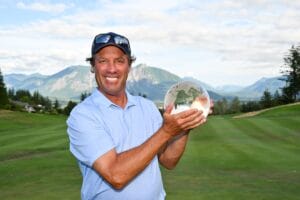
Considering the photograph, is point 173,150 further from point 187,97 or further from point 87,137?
point 87,137

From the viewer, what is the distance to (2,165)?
1606cm

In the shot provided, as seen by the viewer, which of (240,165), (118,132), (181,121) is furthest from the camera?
(240,165)

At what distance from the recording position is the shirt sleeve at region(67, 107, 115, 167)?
126 inches

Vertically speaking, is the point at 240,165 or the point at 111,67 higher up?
the point at 111,67

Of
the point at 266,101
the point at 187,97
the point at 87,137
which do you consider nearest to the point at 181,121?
the point at 187,97

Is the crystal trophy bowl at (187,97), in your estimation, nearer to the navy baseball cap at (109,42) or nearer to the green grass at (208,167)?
the navy baseball cap at (109,42)

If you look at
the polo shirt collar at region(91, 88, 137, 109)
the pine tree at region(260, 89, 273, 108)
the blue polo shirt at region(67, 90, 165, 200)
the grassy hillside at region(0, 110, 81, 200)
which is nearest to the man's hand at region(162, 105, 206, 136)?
the blue polo shirt at region(67, 90, 165, 200)

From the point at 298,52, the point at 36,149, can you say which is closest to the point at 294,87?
the point at 298,52

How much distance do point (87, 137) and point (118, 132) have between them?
0.69 feet

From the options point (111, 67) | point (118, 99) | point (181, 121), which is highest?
point (111, 67)

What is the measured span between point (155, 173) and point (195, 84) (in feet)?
2.13

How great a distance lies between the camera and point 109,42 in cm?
346

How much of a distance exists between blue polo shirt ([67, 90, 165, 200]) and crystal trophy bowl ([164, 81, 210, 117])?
27 cm

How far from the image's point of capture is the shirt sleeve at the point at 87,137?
3.21 m
